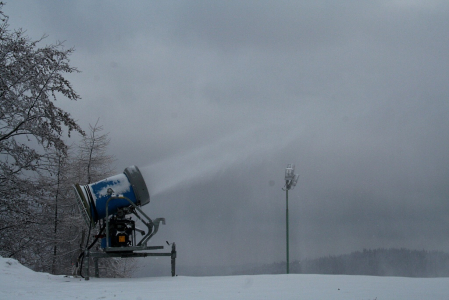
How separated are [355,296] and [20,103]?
11388mm

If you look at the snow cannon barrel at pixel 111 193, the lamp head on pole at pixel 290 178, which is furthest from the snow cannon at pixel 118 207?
the lamp head on pole at pixel 290 178

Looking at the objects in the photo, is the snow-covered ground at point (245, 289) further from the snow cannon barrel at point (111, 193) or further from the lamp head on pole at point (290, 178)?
the lamp head on pole at point (290, 178)

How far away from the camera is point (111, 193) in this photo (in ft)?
33.4

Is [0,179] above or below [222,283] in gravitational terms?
above

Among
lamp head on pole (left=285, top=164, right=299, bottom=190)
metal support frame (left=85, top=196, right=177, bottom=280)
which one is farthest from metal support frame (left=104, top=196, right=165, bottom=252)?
lamp head on pole (left=285, top=164, right=299, bottom=190)

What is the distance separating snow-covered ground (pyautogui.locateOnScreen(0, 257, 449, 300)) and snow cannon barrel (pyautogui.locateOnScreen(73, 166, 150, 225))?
1.95 metres

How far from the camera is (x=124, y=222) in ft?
34.5

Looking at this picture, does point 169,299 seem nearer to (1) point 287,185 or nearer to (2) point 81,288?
(2) point 81,288

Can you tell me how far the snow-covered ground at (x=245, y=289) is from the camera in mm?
6284

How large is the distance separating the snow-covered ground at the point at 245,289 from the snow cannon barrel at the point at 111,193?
1949 millimetres

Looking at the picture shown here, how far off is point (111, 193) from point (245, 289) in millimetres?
4570

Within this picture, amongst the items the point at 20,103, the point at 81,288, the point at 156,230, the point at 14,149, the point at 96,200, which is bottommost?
the point at 81,288

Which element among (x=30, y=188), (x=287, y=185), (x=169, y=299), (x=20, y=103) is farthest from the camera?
(x=287, y=185)

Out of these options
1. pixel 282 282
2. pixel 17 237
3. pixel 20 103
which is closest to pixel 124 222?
pixel 282 282
